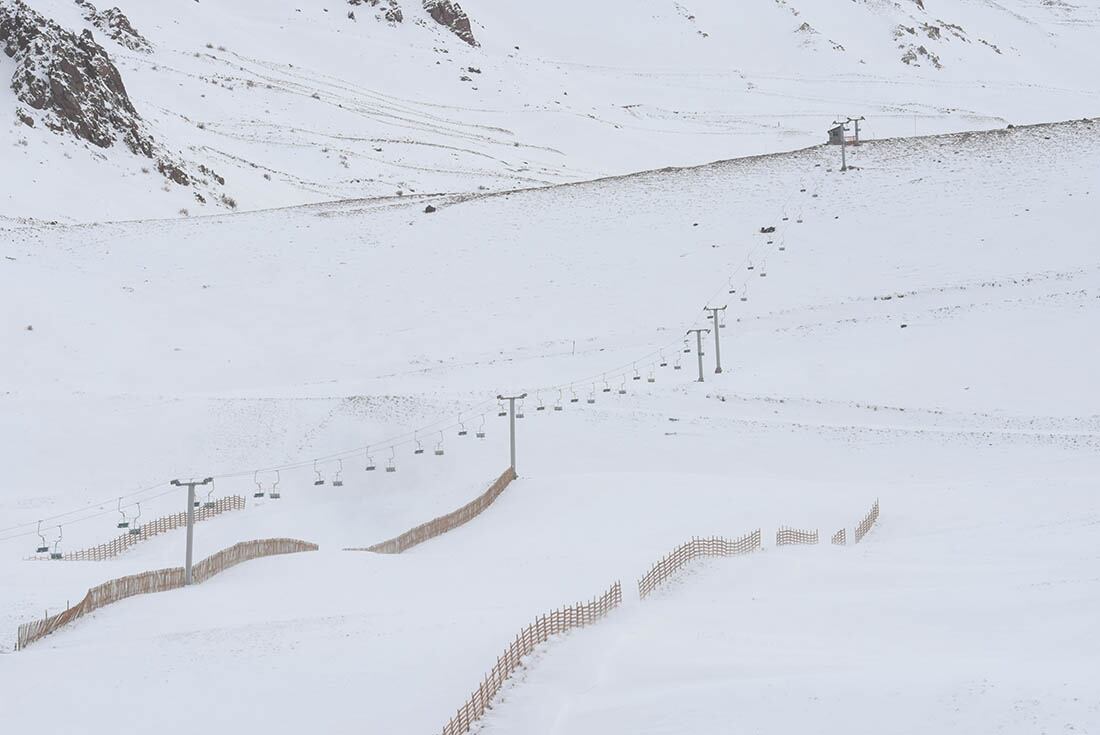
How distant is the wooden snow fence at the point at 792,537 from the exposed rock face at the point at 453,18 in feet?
403

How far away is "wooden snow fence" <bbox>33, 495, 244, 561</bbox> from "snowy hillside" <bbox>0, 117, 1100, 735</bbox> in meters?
1.05

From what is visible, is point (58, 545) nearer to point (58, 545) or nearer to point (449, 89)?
point (58, 545)

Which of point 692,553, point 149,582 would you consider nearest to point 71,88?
point 149,582

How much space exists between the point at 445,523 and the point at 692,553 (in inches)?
399

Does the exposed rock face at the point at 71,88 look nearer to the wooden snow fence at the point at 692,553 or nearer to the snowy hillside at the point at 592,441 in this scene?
the snowy hillside at the point at 592,441

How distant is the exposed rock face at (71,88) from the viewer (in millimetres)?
84875

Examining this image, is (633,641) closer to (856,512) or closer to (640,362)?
(856,512)

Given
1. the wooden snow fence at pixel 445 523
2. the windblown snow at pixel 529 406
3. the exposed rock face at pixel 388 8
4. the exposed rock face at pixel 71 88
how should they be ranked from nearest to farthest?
the windblown snow at pixel 529 406 → the wooden snow fence at pixel 445 523 → the exposed rock face at pixel 71 88 → the exposed rock face at pixel 388 8

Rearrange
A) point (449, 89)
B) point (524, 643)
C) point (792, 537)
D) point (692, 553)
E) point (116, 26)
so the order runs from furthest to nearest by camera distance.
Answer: point (449, 89) < point (116, 26) < point (792, 537) < point (692, 553) < point (524, 643)

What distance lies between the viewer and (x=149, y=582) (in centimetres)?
3114

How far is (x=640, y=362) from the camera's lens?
5912cm

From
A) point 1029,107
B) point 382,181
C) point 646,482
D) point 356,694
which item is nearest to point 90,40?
point 382,181

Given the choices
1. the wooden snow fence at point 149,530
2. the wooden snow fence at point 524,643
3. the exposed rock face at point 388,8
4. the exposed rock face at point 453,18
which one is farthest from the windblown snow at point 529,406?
the exposed rock face at point 453,18

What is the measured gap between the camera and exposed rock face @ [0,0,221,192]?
8488 cm
